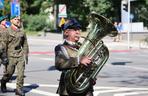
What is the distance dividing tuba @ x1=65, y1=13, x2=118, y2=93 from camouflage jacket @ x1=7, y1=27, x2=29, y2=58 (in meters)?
5.33

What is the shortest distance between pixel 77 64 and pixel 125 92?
7.15 metres

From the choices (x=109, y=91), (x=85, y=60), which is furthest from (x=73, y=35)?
(x=109, y=91)

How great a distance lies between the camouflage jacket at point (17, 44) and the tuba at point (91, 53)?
533cm

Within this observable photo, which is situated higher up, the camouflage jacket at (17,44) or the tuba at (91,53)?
the tuba at (91,53)

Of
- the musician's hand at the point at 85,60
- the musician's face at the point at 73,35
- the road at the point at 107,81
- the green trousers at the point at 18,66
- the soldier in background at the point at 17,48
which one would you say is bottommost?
the road at the point at 107,81

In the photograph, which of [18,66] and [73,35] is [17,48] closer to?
[18,66]

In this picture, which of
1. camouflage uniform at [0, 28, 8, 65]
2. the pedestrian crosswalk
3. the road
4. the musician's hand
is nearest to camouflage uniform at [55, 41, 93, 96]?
the musician's hand

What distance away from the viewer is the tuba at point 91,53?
6.24 metres

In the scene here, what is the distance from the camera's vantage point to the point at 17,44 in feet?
38.3

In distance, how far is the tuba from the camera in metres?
6.24

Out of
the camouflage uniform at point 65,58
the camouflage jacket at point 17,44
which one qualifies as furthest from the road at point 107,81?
the camouflage uniform at point 65,58

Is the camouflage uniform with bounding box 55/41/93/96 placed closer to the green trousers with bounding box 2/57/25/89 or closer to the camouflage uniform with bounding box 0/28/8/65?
the green trousers with bounding box 2/57/25/89

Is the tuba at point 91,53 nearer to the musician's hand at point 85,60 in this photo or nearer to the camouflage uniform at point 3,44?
the musician's hand at point 85,60

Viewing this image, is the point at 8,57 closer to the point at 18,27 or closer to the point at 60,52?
the point at 18,27
